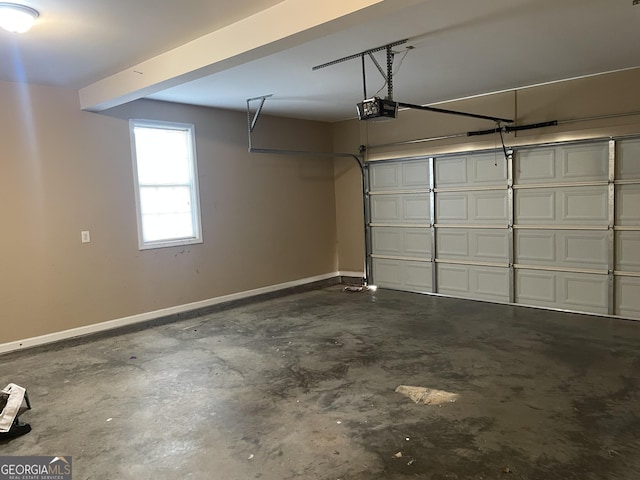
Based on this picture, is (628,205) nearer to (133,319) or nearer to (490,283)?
(490,283)

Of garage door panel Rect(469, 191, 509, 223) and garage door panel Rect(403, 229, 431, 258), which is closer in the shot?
garage door panel Rect(469, 191, 509, 223)

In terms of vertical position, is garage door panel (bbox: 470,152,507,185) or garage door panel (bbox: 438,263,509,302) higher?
garage door panel (bbox: 470,152,507,185)

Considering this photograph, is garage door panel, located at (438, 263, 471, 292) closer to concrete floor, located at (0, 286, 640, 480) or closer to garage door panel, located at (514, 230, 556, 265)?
garage door panel, located at (514, 230, 556, 265)

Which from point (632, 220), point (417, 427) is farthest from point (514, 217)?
point (417, 427)

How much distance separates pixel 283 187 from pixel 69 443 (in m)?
4.73

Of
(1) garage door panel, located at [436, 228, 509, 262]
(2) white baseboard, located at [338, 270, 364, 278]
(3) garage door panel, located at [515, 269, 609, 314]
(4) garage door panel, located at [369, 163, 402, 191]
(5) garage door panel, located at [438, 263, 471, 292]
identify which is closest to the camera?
(3) garage door panel, located at [515, 269, 609, 314]

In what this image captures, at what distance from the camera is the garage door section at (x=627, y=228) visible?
4.92m

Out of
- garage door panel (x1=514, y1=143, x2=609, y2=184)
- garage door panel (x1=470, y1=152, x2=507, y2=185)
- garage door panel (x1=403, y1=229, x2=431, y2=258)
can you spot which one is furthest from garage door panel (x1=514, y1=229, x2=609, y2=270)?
garage door panel (x1=403, y1=229, x2=431, y2=258)

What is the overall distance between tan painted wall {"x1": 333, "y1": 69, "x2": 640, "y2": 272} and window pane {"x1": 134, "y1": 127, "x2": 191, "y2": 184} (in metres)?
2.76

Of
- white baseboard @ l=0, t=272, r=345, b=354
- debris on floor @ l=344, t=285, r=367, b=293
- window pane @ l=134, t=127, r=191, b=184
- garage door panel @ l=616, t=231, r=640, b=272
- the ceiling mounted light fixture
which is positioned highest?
the ceiling mounted light fixture

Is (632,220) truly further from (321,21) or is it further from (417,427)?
(321,21)

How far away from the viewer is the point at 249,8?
2895 millimetres

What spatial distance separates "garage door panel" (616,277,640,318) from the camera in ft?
16.4

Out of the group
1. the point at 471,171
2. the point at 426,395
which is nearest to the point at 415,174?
the point at 471,171
